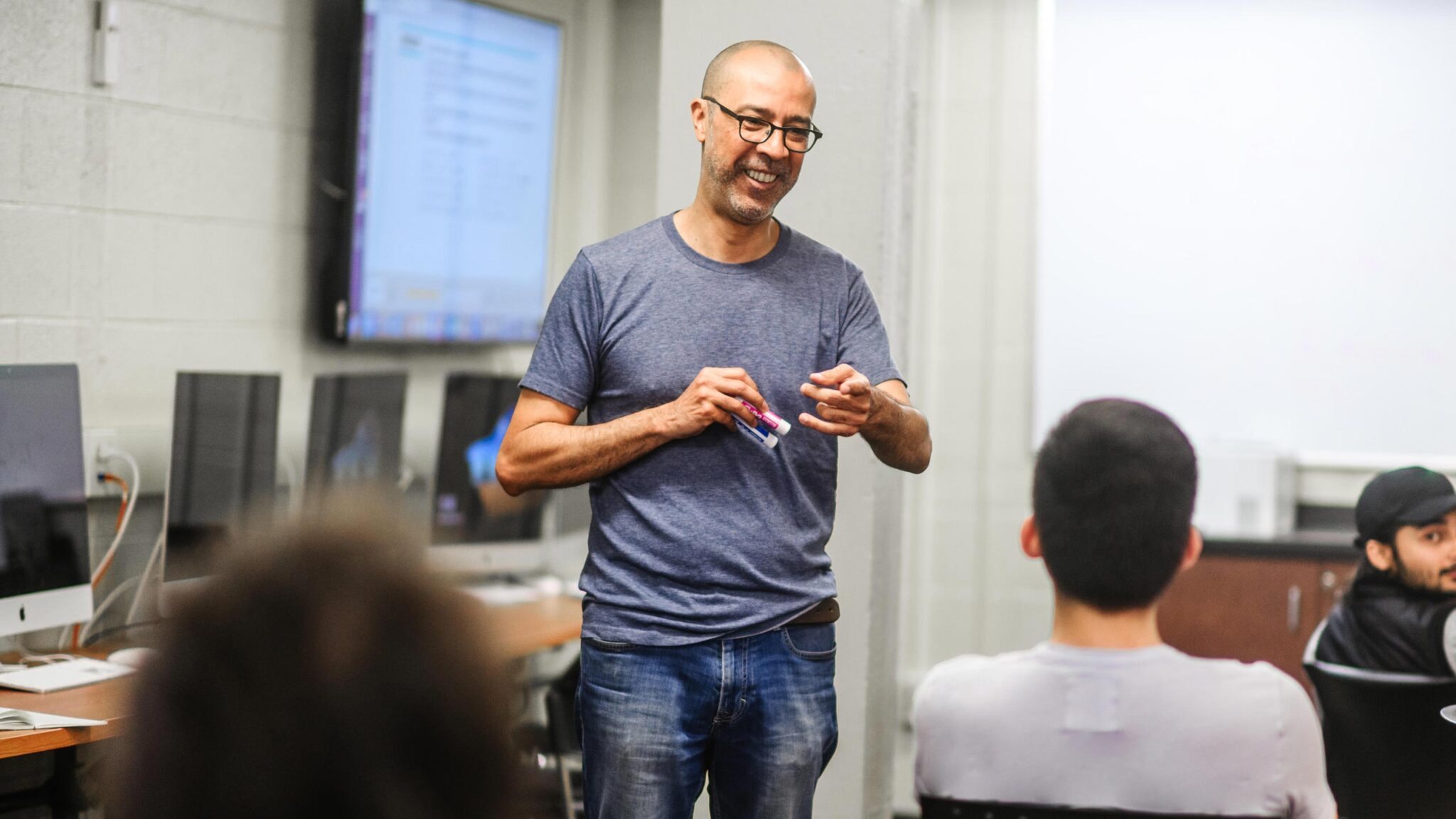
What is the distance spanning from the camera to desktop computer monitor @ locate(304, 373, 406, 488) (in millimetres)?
3080

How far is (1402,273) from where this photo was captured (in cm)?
386

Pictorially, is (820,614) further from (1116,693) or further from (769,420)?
(1116,693)

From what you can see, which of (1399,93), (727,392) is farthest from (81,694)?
(1399,93)

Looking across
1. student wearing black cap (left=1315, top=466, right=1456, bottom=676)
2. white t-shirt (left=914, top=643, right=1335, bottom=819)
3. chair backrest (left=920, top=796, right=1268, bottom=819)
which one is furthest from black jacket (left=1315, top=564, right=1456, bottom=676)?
chair backrest (left=920, top=796, right=1268, bottom=819)

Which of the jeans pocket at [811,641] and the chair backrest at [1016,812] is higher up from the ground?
the jeans pocket at [811,641]

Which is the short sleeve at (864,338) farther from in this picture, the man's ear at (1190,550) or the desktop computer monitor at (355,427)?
the desktop computer monitor at (355,427)

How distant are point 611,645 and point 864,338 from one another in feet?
1.86

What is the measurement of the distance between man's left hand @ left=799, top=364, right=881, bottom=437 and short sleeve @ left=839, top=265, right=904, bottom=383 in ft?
0.51

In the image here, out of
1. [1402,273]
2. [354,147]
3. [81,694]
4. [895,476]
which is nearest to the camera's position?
[81,694]

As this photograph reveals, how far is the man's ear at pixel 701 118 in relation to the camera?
1.82 meters

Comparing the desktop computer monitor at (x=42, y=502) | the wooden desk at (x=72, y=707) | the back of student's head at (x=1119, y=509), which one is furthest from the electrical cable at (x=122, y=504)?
the back of student's head at (x=1119, y=509)

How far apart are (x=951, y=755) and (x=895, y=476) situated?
131cm

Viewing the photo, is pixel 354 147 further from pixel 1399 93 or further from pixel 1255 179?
pixel 1399 93

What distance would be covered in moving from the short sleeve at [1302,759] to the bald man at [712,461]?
0.63 metres
